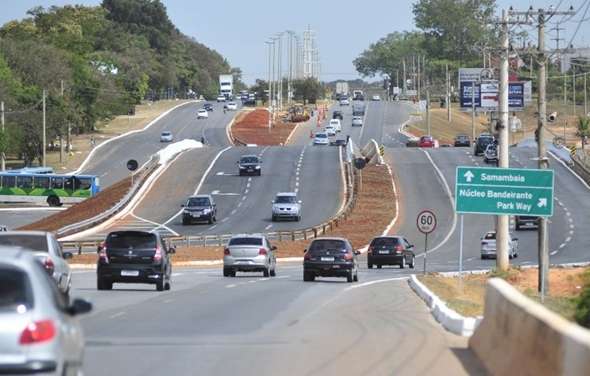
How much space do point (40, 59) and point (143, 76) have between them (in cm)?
5949

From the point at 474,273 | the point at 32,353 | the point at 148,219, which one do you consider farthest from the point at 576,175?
the point at 32,353

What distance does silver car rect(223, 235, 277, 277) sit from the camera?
147ft

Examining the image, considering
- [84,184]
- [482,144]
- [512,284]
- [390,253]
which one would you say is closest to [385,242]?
[390,253]

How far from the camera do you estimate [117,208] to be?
78.6m

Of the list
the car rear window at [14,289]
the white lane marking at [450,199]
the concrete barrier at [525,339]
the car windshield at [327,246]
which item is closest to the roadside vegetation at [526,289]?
Answer: the car windshield at [327,246]

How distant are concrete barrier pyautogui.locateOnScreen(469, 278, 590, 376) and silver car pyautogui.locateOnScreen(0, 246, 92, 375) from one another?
424 centimetres

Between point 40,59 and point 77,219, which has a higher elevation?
point 40,59

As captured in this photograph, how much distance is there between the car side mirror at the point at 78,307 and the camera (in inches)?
463

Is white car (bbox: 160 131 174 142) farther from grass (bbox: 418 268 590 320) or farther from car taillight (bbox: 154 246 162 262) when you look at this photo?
car taillight (bbox: 154 246 162 262)

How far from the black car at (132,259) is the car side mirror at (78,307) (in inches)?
799

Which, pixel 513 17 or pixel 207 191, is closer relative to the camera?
pixel 513 17

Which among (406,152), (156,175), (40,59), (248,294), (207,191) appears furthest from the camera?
(40,59)

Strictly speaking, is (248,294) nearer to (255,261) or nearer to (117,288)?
(117,288)

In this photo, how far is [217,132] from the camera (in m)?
157
